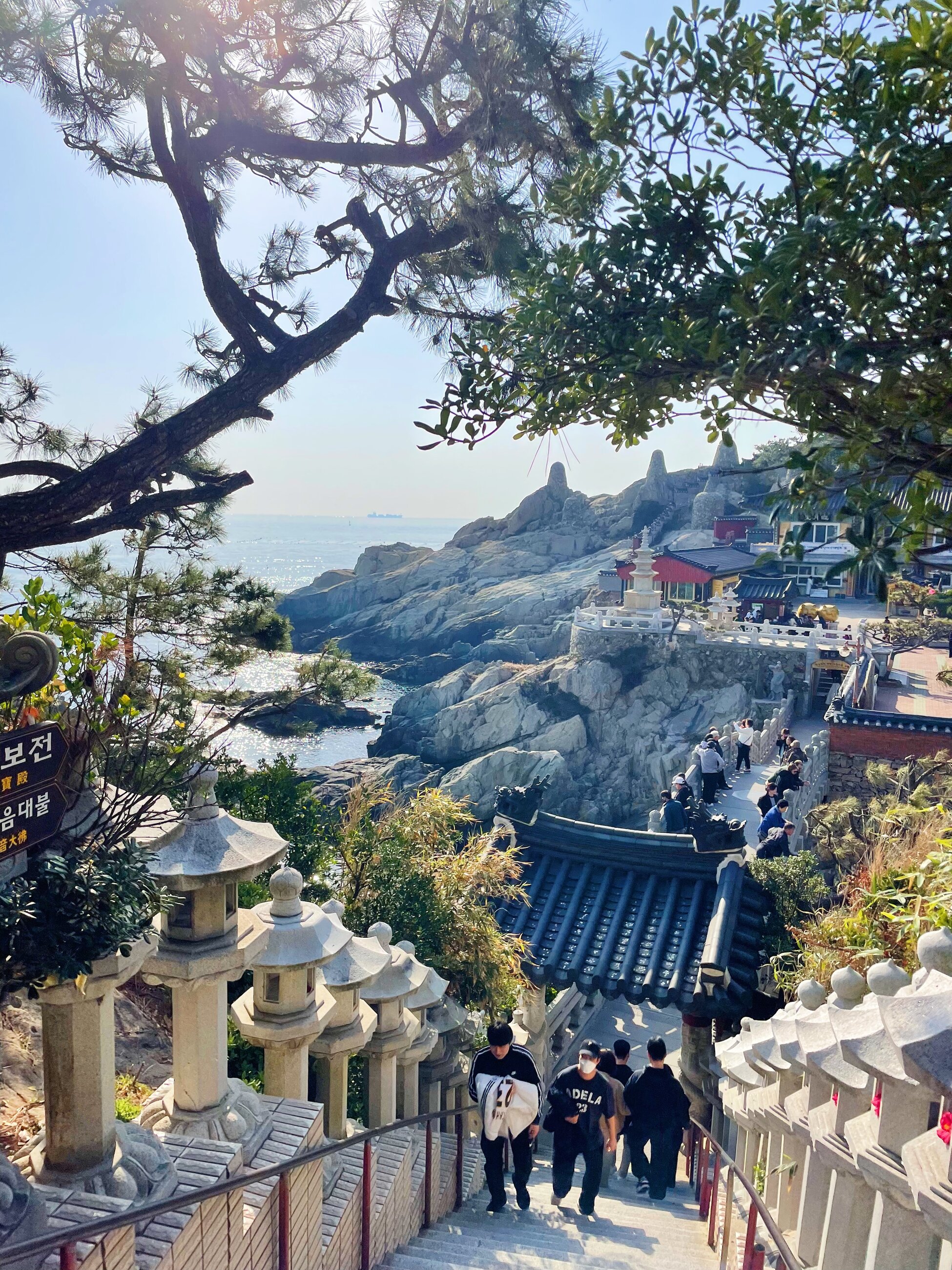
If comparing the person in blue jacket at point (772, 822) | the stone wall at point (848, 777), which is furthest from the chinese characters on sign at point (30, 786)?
the stone wall at point (848, 777)

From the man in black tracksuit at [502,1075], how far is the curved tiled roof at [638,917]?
84.2 inches

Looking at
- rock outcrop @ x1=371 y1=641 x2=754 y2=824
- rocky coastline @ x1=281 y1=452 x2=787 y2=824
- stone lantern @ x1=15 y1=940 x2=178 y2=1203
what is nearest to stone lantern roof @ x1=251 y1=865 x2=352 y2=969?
stone lantern @ x1=15 y1=940 x2=178 y2=1203

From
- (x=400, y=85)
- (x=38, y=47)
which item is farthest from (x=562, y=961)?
(x=38, y=47)

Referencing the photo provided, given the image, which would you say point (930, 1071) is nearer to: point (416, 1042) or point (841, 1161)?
point (841, 1161)

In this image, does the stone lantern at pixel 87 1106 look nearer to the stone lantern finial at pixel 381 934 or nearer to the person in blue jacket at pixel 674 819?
the stone lantern finial at pixel 381 934

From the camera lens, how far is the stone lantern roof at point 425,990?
5250 mm

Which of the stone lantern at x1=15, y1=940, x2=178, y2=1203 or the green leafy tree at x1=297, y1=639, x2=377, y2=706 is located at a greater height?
the green leafy tree at x1=297, y1=639, x2=377, y2=706

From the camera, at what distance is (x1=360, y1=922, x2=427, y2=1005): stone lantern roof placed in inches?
193

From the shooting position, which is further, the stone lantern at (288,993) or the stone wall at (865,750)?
the stone wall at (865,750)

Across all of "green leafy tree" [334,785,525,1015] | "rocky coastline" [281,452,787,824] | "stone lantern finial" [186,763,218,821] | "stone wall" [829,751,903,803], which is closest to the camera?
"stone lantern finial" [186,763,218,821]

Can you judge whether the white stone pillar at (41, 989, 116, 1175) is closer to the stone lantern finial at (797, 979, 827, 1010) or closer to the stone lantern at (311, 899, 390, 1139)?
the stone lantern at (311, 899, 390, 1139)

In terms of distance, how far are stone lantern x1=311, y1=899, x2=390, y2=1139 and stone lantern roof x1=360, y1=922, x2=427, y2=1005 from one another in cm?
18

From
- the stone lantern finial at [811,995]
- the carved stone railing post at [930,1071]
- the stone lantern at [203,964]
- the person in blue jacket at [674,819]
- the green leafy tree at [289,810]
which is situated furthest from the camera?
the person in blue jacket at [674,819]

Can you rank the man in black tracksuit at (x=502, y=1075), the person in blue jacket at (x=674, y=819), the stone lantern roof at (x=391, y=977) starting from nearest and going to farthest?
the stone lantern roof at (x=391, y=977)
the man in black tracksuit at (x=502, y=1075)
the person in blue jacket at (x=674, y=819)
